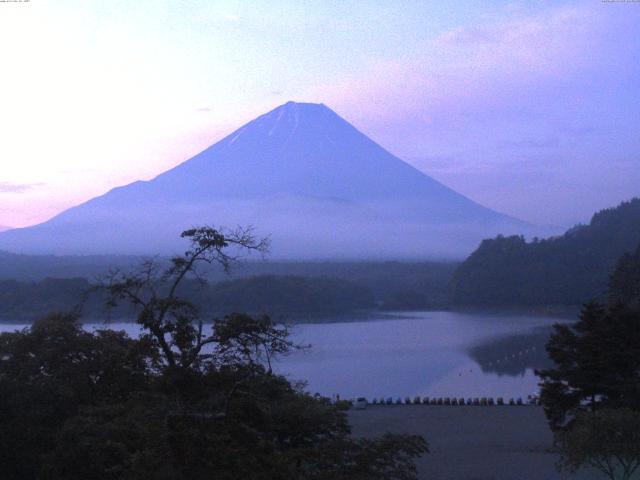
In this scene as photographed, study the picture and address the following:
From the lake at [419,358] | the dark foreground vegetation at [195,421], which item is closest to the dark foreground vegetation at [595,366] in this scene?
the dark foreground vegetation at [195,421]

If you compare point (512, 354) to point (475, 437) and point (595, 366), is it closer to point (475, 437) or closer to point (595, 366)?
point (475, 437)

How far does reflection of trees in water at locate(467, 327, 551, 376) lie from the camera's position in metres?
20.1

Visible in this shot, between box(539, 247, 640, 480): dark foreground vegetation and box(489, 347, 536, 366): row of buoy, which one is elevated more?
box(539, 247, 640, 480): dark foreground vegetation

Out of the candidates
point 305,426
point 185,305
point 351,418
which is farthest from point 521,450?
point 185,305

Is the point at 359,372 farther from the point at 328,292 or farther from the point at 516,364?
the point at 328,292

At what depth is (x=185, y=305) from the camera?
437 cm

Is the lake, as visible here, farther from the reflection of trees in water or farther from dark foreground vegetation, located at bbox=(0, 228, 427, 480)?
dark foreground vegetation, located at bbox=(0, 228, 427, 480)

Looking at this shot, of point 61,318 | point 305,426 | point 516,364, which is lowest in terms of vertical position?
point 516,364

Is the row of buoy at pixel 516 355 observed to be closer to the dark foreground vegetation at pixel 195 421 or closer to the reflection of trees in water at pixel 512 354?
the reflection of trees in water at pixel 512 354

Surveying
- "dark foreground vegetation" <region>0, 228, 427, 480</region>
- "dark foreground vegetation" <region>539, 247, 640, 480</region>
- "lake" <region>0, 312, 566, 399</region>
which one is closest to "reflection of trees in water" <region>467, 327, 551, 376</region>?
"lake" <region>0, 312, 566, 399</region>

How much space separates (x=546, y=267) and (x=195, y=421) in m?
42.0

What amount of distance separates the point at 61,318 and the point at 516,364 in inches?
646

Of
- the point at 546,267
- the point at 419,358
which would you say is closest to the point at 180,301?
the point at 419,358

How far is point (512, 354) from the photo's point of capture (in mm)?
22281
